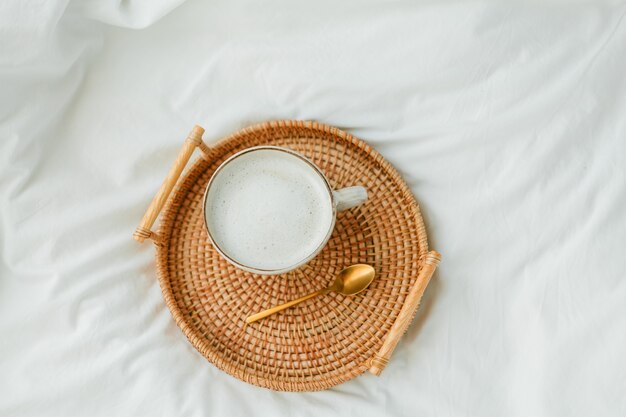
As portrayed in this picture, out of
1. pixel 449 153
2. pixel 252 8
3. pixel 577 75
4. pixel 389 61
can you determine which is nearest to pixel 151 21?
pixel 252 8

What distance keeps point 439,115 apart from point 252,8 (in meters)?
0.26

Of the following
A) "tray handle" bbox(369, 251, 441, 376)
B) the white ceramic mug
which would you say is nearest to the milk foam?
the white ceramic mug

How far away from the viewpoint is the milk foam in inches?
26.5

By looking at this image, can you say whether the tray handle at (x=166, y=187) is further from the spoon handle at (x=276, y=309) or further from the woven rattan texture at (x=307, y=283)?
the spoon handle at (x=276, y=309)

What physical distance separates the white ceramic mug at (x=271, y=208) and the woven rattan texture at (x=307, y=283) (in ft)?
0.22

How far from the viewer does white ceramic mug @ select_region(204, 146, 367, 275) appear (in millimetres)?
671

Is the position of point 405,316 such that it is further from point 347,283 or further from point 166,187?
point 166,187

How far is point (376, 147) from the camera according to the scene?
2.51 feet

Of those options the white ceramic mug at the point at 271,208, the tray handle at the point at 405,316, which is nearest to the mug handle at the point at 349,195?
the white ceramic mug at the point at 271,208

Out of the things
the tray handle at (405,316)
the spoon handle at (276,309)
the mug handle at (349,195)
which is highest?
the mug handle at (349,195)

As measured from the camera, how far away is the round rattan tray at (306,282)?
28.6 inches

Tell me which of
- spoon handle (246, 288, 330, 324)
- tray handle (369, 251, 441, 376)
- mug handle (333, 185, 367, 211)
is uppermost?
mug handle (333, 185, 367, 211)

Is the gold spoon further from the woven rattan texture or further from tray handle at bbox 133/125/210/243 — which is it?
tray handle at bbox 133/125/210/243

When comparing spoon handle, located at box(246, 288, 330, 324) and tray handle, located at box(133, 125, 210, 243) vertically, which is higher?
tray handle, located at box(133, 125, 210, 243)
